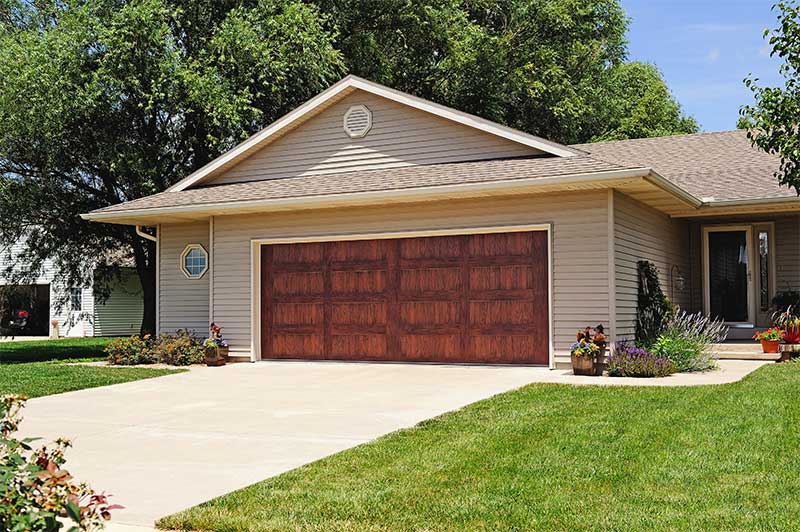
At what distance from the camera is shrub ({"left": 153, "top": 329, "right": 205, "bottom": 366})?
15811 millimetres

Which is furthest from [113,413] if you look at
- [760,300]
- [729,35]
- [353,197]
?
[729,35]

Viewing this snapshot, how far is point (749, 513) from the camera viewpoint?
479cm

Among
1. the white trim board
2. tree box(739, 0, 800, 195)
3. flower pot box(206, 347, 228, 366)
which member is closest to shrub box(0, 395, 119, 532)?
tree box(739, 0, 800, 195)

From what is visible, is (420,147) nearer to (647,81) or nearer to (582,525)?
(582,525)

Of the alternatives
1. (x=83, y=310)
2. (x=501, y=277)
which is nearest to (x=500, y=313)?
(x=501, y=277)

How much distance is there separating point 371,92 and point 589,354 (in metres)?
6.63

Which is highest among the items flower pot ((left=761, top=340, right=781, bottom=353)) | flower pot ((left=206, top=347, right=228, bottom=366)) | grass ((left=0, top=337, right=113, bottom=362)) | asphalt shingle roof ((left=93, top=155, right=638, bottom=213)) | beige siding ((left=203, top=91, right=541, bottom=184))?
beige siding ((left=203, top=91, right=541, bottom=184))

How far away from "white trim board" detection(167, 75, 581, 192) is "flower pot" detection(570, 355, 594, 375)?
143 inches

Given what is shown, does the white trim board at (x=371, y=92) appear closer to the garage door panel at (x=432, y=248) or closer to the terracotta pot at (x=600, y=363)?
the garage door panel at (x=432, y=248)

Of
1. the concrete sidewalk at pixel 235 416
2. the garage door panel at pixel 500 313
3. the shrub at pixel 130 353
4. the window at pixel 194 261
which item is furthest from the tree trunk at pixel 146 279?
the garage door panel at pixel 500 313

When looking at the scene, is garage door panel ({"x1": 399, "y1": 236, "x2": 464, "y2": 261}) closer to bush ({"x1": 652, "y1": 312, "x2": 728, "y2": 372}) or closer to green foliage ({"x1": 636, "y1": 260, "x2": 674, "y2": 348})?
green foliage ({"x1": 636, "y1": 260, "x2": 674, "y2": 348})

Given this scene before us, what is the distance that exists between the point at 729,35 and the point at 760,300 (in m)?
10.0

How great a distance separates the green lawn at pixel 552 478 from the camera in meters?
4.79

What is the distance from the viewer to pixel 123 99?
65.1 feet
